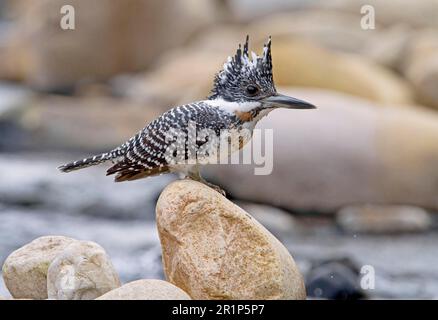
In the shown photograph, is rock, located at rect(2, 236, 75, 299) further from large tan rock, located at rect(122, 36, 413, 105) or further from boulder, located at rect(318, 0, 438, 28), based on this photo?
boulder, located at rect(318, 0, 438, 28)

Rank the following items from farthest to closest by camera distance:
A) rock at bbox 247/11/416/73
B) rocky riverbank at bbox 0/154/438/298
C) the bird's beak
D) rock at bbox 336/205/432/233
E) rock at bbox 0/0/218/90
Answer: rock at bbox 0/0/218/90 < rock at bbox 247/11/416/73 < rock at bbox 336/205/432/233 < rocky riverbank at bbox 0/154/438/298 < the bird's beak

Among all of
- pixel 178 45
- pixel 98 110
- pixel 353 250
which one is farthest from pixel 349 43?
pixel 353 250

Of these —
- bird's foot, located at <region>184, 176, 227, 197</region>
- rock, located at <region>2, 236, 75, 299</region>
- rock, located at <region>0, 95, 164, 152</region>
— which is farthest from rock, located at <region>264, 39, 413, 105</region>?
rock, located at <region>2, 236, 75, 299</region>

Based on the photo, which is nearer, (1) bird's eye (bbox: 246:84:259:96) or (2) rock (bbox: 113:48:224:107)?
(1) bird's eye (bbox: 246:84:259:96)

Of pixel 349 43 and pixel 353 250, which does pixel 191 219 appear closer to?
pixel 353 250

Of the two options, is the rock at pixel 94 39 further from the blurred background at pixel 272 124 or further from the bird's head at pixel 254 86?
the bird's head at pixel 254 86

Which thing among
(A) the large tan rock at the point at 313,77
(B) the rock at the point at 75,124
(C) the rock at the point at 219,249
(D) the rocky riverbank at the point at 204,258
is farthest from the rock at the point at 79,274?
(B) the rock at the point at 75,124
